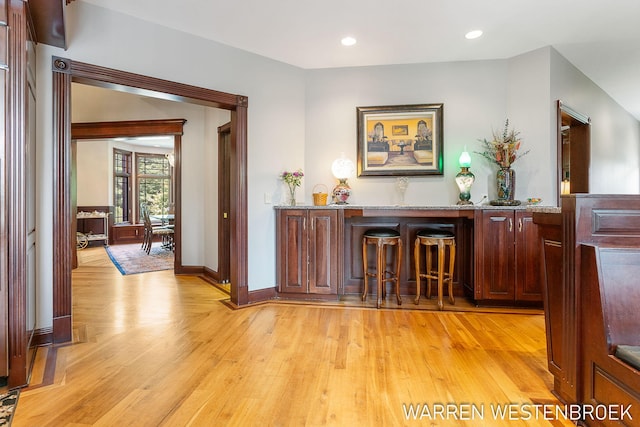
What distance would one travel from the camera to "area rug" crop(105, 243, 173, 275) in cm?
548

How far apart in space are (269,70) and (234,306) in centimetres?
271

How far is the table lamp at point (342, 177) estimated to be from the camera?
12.9 feet

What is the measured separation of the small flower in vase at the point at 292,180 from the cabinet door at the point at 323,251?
1.27 ft

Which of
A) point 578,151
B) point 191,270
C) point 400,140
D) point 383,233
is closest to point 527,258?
point 383,233

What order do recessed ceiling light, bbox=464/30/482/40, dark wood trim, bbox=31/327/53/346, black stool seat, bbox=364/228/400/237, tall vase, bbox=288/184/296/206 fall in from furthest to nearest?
1. tall vase, bbox=288/184/296/206
2. black stool seat, bbox=364/228/400/237
3. recessed ceiling light, bbox=464/30/482/40
4. dark wood trim, bbox=31/327/53/346

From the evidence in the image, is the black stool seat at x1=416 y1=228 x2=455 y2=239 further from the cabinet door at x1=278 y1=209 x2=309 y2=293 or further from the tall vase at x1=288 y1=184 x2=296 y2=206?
the tall vase at x1=288 y1=184 x2=296 y2=206

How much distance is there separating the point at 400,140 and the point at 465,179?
35.1 inches

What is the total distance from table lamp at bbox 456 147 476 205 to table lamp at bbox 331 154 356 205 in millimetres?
1284

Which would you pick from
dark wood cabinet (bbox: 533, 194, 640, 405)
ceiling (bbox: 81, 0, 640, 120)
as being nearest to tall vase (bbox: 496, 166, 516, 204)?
ceiling (bbox: 81, 0, 640, 120)

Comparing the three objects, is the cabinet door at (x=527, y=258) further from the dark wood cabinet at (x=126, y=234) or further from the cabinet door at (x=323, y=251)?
the dark wood cabinet at (x=126, y=234)

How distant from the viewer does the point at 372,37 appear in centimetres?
334

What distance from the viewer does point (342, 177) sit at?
4016 mm

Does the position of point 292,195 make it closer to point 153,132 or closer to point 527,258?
point 527,258

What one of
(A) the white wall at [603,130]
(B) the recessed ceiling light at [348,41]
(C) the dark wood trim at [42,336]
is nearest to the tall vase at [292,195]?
(B) the recessed ceiling light at [348,41]
